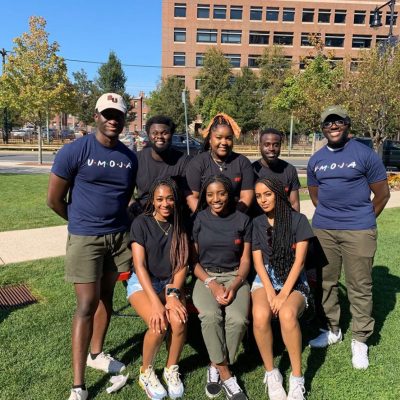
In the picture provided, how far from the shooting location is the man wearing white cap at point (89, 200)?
2.73m

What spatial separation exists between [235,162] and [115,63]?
4815cm

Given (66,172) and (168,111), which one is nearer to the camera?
(66,172)

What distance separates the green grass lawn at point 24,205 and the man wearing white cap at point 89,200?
4.75 metres

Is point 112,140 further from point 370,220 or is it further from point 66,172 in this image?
point 370,220

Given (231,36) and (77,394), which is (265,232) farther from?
(231,36)

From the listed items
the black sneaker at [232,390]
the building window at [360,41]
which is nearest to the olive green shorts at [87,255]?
the black sneaker at [232,390]

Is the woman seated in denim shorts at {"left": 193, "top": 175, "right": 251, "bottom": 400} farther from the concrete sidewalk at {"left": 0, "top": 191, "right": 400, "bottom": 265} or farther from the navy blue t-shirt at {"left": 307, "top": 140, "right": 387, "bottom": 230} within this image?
the concrete sidewalk at {"left": 0, "top": 191, "right": 400, "bottom": 265}

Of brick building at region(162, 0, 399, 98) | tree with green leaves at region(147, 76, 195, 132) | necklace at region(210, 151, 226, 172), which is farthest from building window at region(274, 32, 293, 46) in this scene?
necklace at region(210, 151, 226, 172)

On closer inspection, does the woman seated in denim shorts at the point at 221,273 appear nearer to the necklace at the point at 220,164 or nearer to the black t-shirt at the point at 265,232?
the black t-shirt at the point at 265,232

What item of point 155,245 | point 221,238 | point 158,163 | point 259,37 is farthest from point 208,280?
point 259,37

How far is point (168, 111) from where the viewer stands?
138 feet

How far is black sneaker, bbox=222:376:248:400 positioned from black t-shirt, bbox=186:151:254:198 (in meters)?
1.49

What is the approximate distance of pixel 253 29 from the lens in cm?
5266

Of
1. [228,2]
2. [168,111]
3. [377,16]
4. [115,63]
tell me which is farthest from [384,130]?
[228,2]
